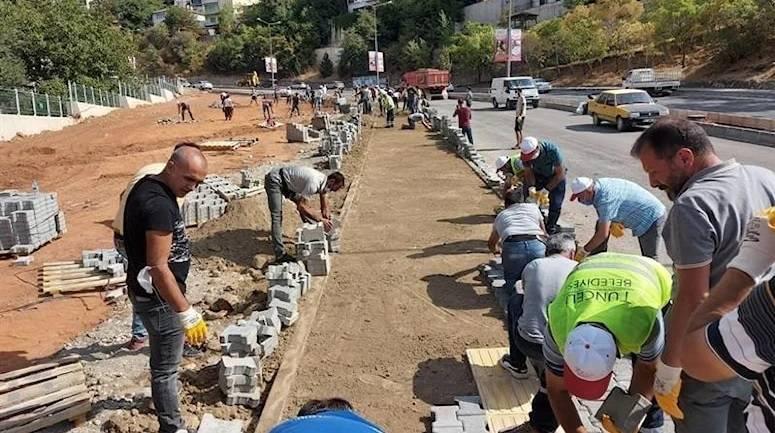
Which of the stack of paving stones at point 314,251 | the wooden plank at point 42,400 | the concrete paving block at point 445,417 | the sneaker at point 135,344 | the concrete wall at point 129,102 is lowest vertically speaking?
the sneaker at point 135,344

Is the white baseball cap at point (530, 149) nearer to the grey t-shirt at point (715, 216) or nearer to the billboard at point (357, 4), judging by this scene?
the grey t-shirt at point (715, 216)

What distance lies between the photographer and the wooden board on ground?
13.1 feet

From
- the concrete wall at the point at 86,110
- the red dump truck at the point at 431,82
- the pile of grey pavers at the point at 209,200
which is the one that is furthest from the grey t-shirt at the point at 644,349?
the red dump truck at the point at 431,82

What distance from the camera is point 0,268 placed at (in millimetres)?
8273

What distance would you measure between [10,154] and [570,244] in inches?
830

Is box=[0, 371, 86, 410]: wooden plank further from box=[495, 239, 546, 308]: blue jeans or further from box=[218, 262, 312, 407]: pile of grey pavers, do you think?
box=[495, 239, 546, 308]: blue jeans

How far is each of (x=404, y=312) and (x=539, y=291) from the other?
2.44 m

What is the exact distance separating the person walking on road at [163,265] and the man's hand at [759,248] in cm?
282

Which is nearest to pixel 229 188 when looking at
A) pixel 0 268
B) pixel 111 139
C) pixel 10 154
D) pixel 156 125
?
pixel 0 268

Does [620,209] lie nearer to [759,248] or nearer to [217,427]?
[759,248]

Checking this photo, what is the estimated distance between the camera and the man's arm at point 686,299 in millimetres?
2405

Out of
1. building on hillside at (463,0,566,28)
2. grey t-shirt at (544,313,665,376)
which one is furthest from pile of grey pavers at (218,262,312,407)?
building on hillside at (463,0,566,28)

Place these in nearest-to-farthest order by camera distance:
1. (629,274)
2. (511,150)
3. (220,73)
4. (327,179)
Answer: (629,274) < (327,179) < (511,150) < (220,73)

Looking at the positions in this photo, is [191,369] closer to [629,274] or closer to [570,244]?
[570,244]
